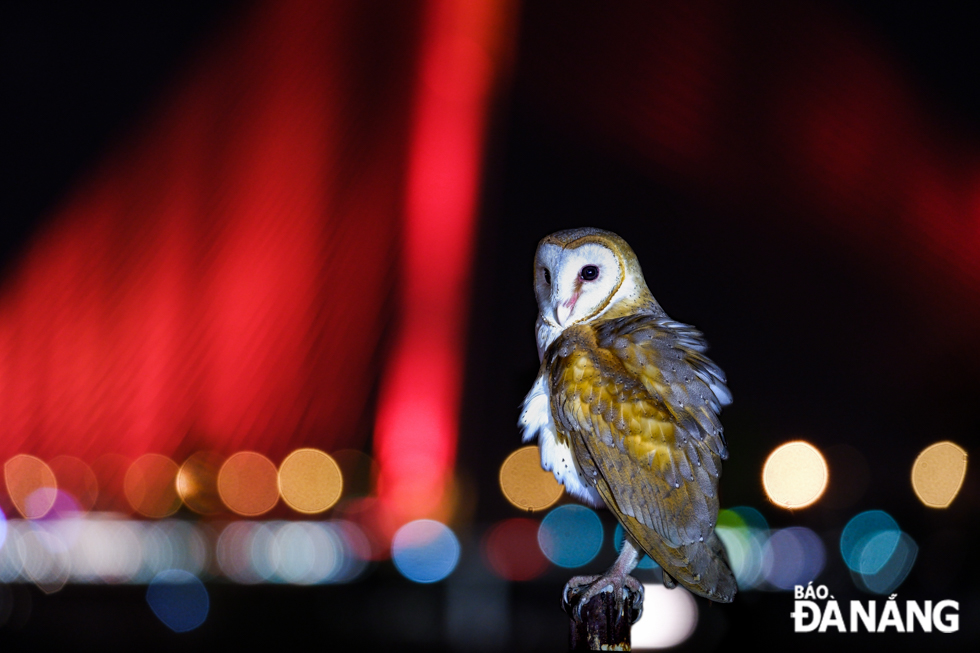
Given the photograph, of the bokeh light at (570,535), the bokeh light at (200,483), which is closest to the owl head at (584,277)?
the bokeh light at (570,535)

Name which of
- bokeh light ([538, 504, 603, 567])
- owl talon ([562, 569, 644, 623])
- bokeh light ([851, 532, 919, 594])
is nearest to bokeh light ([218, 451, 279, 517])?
bokeh light ([538, 504, 603, 567])

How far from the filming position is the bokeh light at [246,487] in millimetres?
37625

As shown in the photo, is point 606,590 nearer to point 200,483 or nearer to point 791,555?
point 791,555

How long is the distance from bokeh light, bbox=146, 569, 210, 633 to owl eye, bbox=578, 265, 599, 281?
841 centimetres

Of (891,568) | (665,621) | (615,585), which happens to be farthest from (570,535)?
(615,585)

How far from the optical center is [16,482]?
34625 millimetres

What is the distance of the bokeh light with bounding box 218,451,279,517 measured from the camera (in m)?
37.6

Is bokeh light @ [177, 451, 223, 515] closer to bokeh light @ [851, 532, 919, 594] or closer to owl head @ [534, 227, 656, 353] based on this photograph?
bokeh light @ [851, 532, 919, 594]

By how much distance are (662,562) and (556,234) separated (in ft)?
1.96

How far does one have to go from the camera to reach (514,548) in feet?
96.1

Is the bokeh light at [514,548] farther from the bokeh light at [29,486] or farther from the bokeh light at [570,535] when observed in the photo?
the bokeh light at [29,486]

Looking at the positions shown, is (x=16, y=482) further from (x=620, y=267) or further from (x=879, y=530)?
(x=620, y=267)

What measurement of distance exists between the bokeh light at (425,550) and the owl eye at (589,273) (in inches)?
604

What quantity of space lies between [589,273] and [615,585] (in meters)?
0.55
